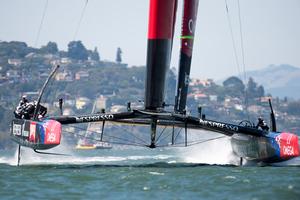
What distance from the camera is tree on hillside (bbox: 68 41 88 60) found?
165875 millimetres

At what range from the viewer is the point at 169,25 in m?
16.9

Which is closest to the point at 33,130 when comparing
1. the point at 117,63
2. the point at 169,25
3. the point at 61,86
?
the point at 169,25

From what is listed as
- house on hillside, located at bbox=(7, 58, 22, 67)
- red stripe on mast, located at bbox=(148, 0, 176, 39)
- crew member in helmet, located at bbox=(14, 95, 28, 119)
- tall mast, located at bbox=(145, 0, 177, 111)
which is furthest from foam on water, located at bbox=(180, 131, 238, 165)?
house on hillside, located at bbox=(7, 58, 22, 67)

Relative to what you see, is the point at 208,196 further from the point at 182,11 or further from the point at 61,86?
the point at 61,86

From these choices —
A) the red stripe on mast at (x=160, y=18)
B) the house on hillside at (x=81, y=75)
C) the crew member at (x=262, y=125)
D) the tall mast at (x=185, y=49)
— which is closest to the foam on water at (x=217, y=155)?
the crew member at (x=262, y=125)

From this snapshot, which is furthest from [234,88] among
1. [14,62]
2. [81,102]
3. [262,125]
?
[262,125]

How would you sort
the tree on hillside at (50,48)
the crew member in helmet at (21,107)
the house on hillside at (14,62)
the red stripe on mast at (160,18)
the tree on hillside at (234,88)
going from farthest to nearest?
the tree on hillside at (50,48) < the tree on hillside at (234,88) < the house on hillside at (14,62) < the crew member in helmet at (21,107) < the red stripe on mast at (160,18)

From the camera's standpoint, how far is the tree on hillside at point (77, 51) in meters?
166

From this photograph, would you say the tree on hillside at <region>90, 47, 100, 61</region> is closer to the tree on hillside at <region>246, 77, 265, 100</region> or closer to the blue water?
the tree on hillside at <region>246, 77, 265, 100</region>

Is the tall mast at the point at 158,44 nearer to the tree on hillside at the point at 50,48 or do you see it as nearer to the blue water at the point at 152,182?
the blue water at the point at 152,182

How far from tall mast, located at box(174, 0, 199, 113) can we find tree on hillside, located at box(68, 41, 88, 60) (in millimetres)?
146625

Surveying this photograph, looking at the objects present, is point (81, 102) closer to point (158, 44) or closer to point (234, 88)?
point (234, 88)

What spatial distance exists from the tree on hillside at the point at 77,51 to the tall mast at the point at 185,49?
147 meters

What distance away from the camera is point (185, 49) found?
19.5 m
